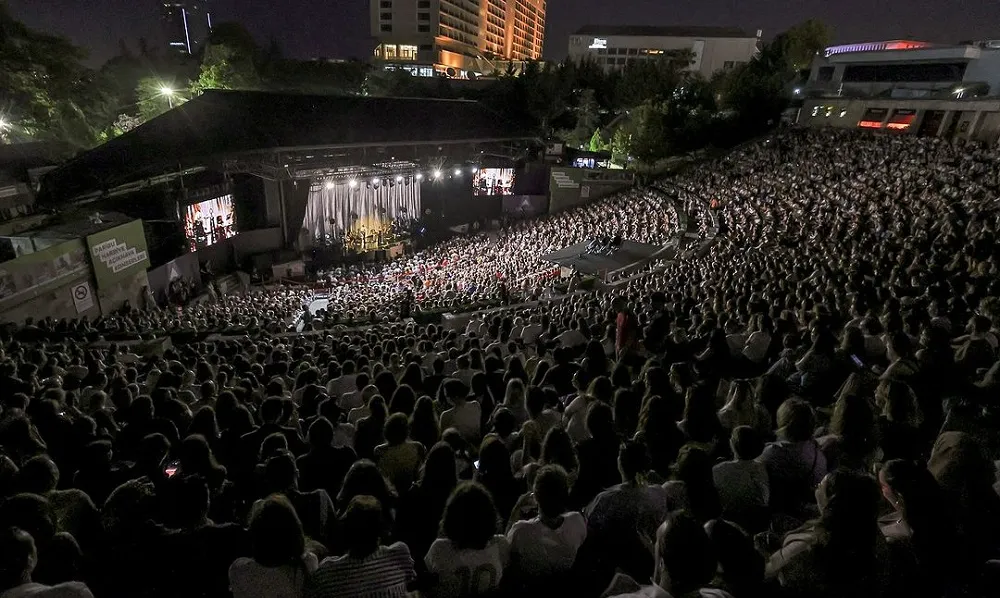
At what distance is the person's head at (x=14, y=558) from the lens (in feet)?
7.24

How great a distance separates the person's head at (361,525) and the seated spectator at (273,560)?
231mm

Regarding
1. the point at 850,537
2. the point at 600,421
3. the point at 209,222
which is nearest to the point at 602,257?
the point at 600,421

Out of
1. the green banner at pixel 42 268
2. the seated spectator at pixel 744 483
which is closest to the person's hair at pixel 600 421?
the seated spectator at pixel 744 483

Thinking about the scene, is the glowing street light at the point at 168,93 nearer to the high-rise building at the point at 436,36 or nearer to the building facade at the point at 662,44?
the high-rise building at the point at 436,36

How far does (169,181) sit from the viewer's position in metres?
22.3

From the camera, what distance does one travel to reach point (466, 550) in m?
2.52

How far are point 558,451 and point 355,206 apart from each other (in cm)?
3043

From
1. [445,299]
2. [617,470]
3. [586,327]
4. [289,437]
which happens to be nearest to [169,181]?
[445,299]

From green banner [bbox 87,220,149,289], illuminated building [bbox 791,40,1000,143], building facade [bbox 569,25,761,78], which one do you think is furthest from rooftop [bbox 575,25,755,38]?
green banner [bbox 87,220,149,289]

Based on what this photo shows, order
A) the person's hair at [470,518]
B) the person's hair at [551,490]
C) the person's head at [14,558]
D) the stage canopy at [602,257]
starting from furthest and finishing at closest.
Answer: the stage canopy at [602,257]
the person's hair at [551,490]
the person's hair at [470,518]
the person's head at [14,558]

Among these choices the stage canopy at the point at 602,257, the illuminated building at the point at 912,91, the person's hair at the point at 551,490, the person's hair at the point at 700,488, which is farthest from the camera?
the illuminated building at the point at 912,91

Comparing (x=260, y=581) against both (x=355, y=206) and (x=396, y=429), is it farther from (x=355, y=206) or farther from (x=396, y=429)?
A: (x=355, y=206)

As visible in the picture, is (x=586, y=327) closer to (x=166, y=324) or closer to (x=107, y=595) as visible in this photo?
(x=107, y=595)

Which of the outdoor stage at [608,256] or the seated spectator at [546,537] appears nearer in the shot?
the seated spectator at [546,537]
